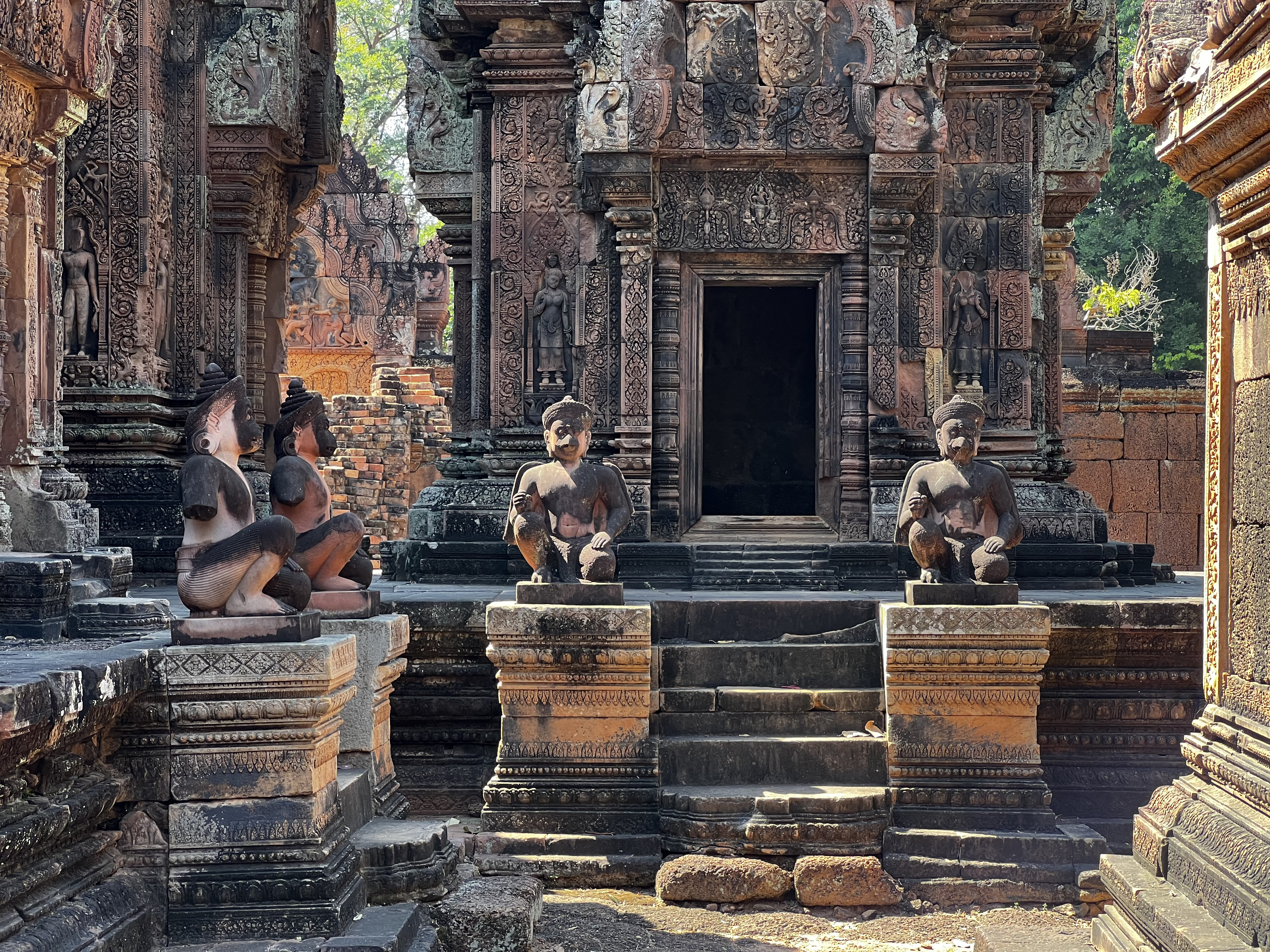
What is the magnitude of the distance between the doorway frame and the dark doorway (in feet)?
8.29

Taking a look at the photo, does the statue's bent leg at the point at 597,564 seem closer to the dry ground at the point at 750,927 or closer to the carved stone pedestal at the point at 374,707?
the carved stone pedestal at the point at 374,707

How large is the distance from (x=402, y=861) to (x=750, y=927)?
1602 millimetres

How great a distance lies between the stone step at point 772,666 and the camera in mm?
7145

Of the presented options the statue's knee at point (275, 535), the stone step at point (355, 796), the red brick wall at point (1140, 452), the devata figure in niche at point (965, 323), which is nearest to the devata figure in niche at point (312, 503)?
the stone step at point (355, 796)

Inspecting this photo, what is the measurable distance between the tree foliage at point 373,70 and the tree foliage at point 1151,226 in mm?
13968

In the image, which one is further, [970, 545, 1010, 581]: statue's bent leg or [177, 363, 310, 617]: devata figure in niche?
[970, 545, 1010, 581]: statue's bent leg

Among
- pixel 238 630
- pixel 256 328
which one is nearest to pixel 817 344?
pixel 256 328

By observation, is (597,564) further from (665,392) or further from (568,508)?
(665,392)

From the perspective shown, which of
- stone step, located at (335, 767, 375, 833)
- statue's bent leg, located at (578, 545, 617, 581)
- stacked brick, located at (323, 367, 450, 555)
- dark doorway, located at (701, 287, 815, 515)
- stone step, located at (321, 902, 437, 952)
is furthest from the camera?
stacked brick, located at (323, 367, 450, 555)

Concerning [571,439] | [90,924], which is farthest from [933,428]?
[90,924]

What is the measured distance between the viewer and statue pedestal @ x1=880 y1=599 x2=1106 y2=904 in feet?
20.6

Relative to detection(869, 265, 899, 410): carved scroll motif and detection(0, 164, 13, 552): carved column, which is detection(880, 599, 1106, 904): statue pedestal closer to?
detection(869, 265, 899, 410): carved scroll motif

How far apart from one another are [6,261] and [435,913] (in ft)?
11.2

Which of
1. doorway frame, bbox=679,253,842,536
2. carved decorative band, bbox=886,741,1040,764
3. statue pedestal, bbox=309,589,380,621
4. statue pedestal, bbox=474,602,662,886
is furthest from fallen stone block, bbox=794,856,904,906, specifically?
doorway frame, bbox=679,253,842,536
